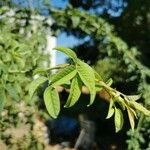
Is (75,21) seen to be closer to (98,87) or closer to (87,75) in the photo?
(98,87)

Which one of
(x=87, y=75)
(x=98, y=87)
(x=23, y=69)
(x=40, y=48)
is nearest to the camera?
(x=87, y=75)

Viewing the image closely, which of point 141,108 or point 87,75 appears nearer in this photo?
point 87,75

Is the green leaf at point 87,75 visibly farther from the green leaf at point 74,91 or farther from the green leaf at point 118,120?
the green leaf at point 118,120

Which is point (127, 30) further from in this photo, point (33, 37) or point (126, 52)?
point (33, 37)

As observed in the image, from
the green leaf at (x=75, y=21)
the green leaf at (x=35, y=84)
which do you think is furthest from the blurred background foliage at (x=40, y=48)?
the green leaf at (x=35, y=84)

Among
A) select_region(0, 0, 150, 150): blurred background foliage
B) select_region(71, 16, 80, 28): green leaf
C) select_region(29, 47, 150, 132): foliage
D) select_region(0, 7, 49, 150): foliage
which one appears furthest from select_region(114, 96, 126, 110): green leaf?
select_region(71, 16, 80, 28): green leaf

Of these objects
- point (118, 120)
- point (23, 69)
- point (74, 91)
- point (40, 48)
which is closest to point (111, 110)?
point (118, 120)

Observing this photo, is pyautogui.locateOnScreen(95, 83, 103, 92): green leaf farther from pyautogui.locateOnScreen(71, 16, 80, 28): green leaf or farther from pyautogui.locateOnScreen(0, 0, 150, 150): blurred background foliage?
pyautogui.locateOnScreen(71, 16, 80, 28): green leaf
